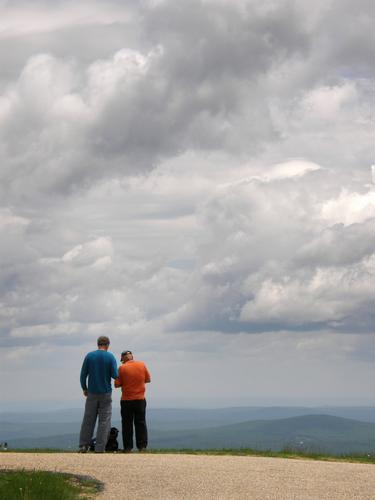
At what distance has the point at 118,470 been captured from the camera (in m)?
14.3

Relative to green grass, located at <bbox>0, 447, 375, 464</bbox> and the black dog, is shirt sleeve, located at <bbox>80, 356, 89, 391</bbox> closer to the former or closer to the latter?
the black dog

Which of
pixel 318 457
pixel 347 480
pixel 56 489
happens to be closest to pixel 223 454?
pixel 318 457

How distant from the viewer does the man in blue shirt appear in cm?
1878

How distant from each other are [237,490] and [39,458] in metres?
4.85

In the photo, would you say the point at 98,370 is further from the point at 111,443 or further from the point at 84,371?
the point at 111,443

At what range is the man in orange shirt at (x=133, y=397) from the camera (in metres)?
19.5

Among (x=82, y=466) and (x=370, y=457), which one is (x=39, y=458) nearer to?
(x=82, y=466)

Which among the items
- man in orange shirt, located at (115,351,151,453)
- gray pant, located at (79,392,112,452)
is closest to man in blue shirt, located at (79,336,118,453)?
gray pant, located at (79,392,112,452)

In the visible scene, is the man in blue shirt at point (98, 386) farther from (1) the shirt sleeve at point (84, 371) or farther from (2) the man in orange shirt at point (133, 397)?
(2) the man in orange shirt at point (133, 397)

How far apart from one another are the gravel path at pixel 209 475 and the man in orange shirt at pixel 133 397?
2.32 m

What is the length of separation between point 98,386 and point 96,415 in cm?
71

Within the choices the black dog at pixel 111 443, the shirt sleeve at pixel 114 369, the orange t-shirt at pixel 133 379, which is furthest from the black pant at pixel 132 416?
the shirt sleeve at pixel 114 369

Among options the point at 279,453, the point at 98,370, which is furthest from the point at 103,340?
the point at 279,453

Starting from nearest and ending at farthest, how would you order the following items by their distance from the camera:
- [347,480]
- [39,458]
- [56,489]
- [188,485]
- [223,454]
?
[56,489], [188,485], [347,480], [39,458], [223,454]
